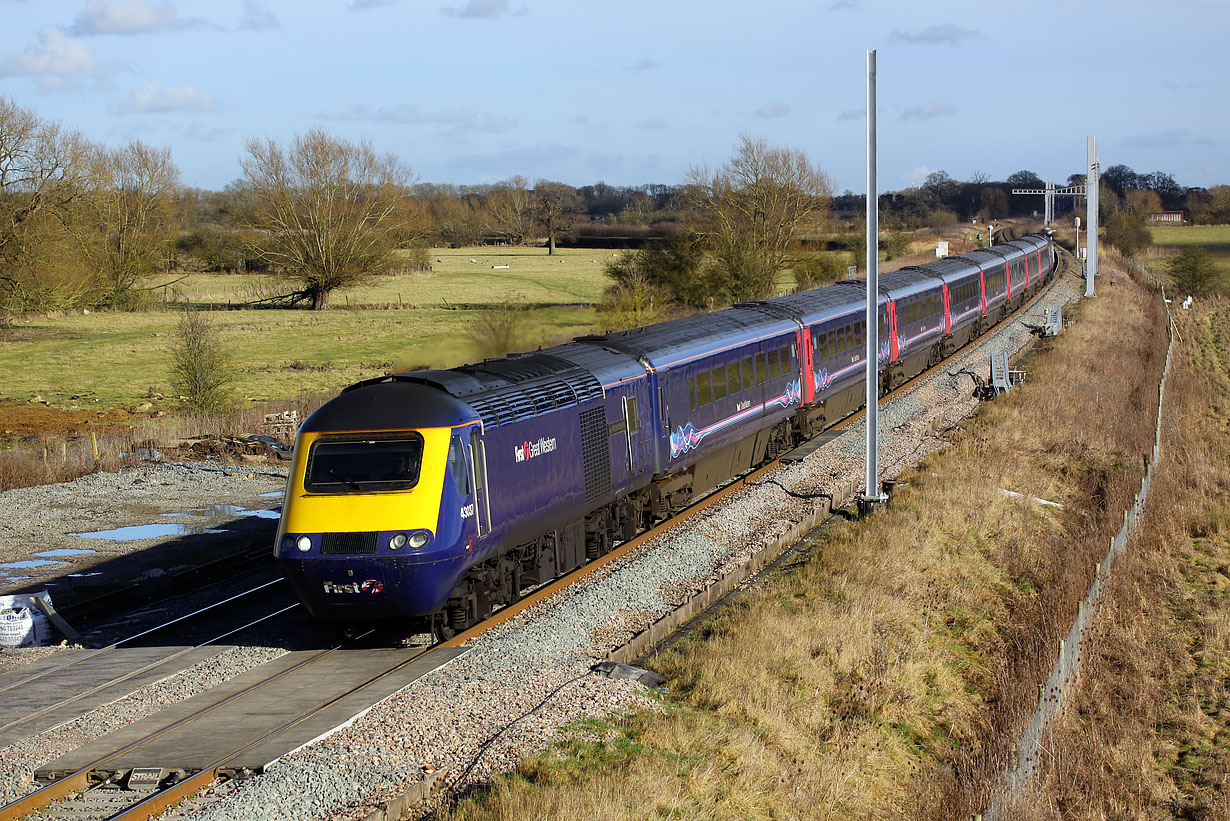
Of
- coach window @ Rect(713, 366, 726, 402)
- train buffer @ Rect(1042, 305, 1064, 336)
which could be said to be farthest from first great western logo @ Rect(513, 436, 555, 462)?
train buffer @ Rect(1042, 305, 1064, 336)

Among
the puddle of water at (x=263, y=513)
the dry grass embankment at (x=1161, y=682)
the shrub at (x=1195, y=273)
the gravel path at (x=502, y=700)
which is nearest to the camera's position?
the gravel path at (x=502, y=700)

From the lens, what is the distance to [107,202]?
61000 mm

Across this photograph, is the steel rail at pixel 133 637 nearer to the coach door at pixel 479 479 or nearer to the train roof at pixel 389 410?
the train roof at pixel 389 410

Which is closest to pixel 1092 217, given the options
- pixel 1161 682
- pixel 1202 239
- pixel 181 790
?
pixel 1161 682

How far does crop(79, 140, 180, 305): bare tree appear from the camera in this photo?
6925 cm

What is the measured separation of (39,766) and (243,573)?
6875 millimetres

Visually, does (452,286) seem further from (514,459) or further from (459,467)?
(459,467)

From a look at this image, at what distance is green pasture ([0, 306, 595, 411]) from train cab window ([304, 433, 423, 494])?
1491 cm

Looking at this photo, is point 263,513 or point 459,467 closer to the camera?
point 459,467

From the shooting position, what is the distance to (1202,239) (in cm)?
11781

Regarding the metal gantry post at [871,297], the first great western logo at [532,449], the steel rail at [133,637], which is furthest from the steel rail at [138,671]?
the metal gantry post at [871,297]

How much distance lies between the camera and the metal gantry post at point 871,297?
16859mm

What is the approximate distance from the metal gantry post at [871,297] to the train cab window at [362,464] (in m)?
8.63

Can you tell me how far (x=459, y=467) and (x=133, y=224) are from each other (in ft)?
233
